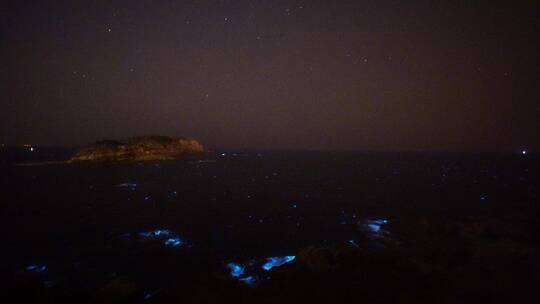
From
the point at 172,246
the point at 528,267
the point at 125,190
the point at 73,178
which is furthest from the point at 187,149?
the point at 528,267

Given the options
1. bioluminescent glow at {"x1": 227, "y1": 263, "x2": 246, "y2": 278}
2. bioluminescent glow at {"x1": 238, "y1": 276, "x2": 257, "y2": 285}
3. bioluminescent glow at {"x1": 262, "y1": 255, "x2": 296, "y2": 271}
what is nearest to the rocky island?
bioluminescent glow at {"x1": 227, "y1": 263, "x2": 246, "y2": 278}

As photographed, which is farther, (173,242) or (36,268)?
(173,242)

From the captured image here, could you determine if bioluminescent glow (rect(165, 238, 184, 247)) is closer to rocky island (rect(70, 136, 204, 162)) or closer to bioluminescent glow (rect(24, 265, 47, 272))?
bioluminescent glow (rect(24, 265, 47, 272))

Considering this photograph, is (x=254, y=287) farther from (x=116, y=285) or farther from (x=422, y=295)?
(x=422, y=295)

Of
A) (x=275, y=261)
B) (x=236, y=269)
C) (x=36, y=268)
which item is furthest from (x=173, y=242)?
(x=275, y=261)

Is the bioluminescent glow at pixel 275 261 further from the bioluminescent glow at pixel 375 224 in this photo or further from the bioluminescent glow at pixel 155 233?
the bioluminescent glow at pixel 375 224

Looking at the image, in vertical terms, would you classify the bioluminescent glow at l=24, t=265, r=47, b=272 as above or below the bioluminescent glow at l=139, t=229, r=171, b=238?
above

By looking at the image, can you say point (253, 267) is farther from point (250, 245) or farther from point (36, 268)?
point (36, 268)
